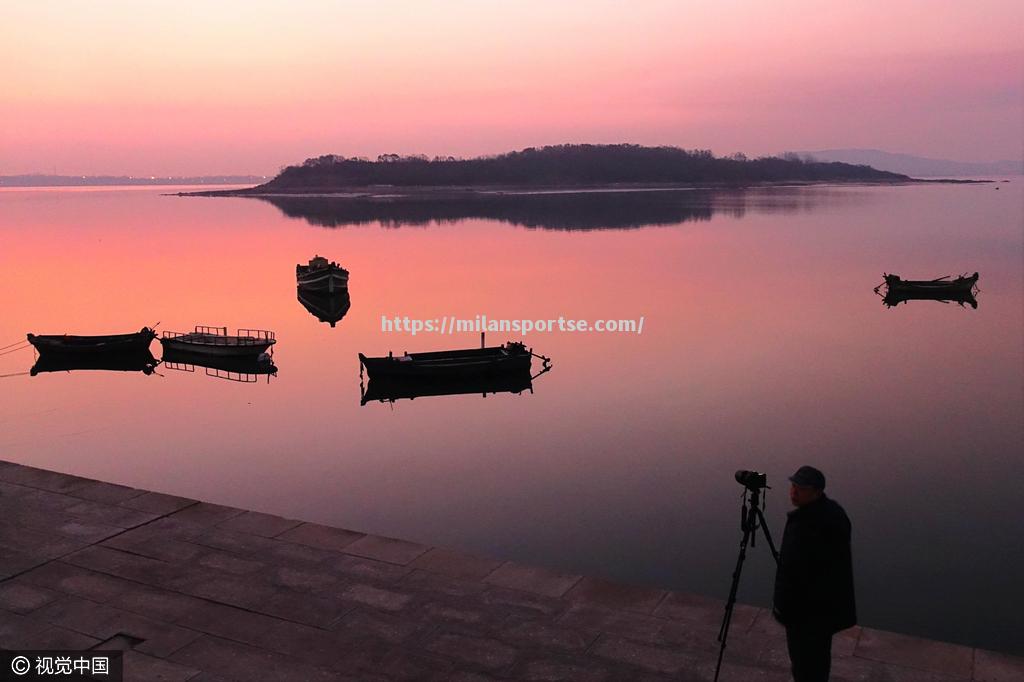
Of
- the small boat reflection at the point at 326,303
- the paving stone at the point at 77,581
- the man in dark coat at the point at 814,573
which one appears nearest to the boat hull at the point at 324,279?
the small boat reflection at the point at 326,303

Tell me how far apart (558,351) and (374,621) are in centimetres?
2936

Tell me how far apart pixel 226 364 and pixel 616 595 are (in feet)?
100

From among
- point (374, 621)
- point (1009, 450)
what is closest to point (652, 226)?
point (1009, 450)

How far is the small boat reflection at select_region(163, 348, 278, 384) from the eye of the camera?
35938 mm

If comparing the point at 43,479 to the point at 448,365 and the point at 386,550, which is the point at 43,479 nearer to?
the point at 386,550

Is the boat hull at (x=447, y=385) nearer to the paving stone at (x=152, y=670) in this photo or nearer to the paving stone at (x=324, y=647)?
the paving stone at (x=324, y=647)

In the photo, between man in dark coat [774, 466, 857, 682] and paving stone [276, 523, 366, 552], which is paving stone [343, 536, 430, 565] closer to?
paving stone [276, 523, 366, 552]

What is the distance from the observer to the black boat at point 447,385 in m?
32.0

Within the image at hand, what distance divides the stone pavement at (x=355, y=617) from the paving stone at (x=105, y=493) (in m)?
1.07

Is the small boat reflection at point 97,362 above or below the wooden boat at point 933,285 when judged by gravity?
below

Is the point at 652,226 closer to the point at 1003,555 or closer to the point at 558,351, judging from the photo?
the point at 558,351

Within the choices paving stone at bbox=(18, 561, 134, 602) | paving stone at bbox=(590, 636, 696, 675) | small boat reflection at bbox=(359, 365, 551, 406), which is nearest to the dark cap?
paving stone at bbox=(590, 636, 696, 675)

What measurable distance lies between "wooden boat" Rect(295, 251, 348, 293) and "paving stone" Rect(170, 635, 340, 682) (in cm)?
4846

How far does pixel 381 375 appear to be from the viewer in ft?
107
